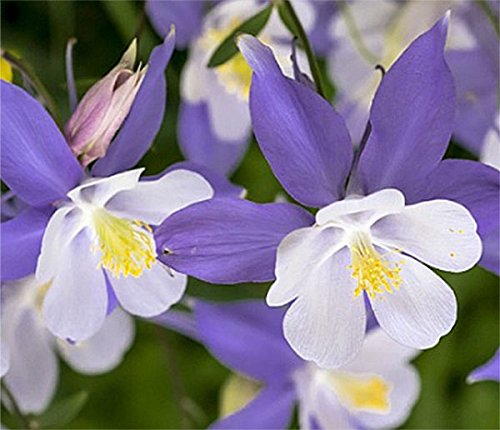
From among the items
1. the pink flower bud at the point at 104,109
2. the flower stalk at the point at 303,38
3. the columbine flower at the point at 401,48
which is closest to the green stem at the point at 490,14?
the columbine flower at the point at 401,48

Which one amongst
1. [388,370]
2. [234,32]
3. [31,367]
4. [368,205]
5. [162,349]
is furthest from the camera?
[162,349]

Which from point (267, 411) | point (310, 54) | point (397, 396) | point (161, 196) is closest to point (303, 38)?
point (310, 54)

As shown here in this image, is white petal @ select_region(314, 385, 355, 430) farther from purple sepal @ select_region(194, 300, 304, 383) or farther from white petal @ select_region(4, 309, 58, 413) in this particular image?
white petal @ select_region(4, 309, 58, 413)

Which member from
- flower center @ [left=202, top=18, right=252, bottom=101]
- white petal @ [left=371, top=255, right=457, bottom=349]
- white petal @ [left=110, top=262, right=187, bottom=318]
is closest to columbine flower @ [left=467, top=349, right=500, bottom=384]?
white petal @ [left=371, top=255, right=457, bottom=349]

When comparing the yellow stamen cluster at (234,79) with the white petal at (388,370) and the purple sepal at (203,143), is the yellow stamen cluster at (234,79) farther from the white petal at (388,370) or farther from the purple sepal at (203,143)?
the white petal at (388,370)

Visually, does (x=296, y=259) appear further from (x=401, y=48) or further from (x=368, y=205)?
(x=401, y=48)

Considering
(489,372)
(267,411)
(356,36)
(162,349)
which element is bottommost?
(162,349)
